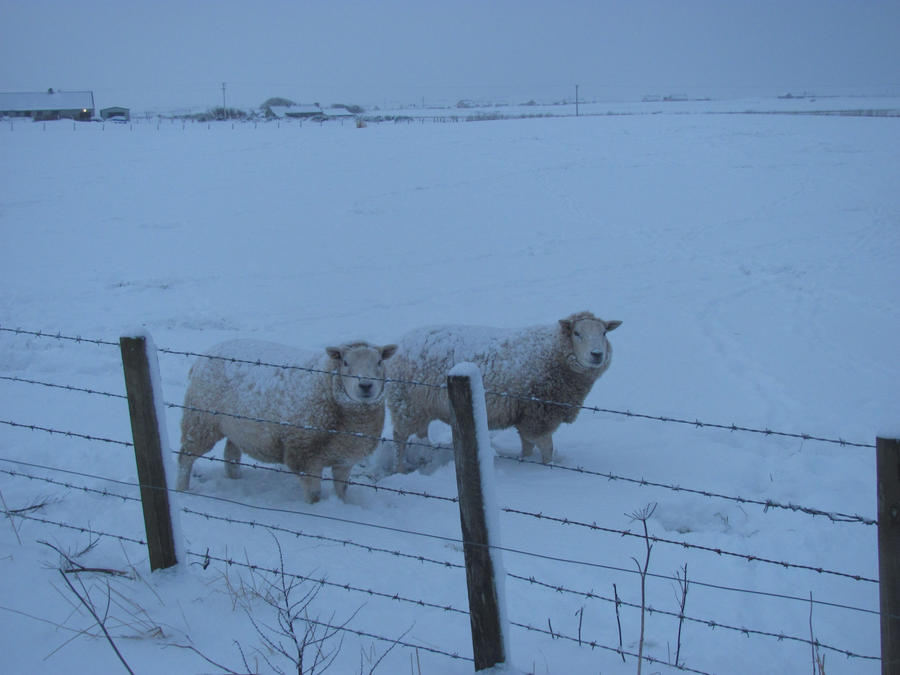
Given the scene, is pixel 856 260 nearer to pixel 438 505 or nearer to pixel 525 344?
pixel 525 344

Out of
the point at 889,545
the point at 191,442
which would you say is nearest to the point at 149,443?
the point at 191,442

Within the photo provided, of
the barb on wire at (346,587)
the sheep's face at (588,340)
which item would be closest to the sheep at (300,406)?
the barb on wire at (346,587)

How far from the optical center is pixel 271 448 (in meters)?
5.76

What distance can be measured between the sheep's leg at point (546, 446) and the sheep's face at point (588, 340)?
768mm

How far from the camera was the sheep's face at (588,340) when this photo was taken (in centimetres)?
655

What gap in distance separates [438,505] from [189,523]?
187 centimetres

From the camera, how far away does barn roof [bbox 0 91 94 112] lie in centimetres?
6806

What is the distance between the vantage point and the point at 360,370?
5.38 meters

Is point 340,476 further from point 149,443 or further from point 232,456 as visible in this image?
point 149,443

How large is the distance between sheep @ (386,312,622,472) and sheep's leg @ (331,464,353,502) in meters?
1.13

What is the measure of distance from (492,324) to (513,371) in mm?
4508

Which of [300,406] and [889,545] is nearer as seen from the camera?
[889,545]

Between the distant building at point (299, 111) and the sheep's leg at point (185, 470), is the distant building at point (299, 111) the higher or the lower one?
the higher one

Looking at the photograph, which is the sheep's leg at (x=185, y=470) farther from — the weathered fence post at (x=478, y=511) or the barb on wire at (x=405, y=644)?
the weathered fence post at (x=478, y=511)
